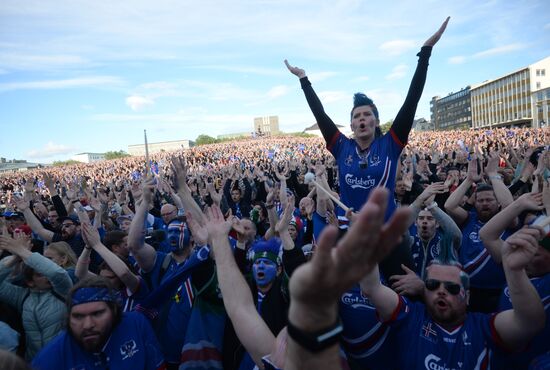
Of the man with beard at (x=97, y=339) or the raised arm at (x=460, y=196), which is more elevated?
the raised arm at (x=460, y=196)

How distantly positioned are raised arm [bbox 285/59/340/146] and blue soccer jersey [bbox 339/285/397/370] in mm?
1397

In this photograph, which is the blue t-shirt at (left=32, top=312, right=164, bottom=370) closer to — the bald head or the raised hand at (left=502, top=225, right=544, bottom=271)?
the raised hand at (left=502, top=225, right=544, bottom=271)

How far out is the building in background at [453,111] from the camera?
349ft

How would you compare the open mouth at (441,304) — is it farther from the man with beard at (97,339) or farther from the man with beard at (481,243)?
the man with beard at (97,339)

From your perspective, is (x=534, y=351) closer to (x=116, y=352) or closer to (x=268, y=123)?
(x=116, y=352)

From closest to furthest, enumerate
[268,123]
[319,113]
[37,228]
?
1. [319,113]
2. [37,228]
3. [268,123]

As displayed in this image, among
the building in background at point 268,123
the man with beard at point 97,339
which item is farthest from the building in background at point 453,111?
the man with beard at point 97,339

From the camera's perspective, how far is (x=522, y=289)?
2.04 meters

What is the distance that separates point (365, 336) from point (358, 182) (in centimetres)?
122

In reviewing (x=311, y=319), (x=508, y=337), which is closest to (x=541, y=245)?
(x=508, y=337)

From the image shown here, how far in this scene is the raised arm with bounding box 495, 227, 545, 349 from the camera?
1968mm

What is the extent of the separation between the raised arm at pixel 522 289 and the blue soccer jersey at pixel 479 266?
5.82 ft

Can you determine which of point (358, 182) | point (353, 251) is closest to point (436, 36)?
point (358, 182)

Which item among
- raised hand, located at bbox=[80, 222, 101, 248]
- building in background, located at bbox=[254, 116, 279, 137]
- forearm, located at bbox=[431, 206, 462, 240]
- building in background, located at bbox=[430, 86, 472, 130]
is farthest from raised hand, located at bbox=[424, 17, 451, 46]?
building in background, located at bbox=[430, 86, 472, 130]
